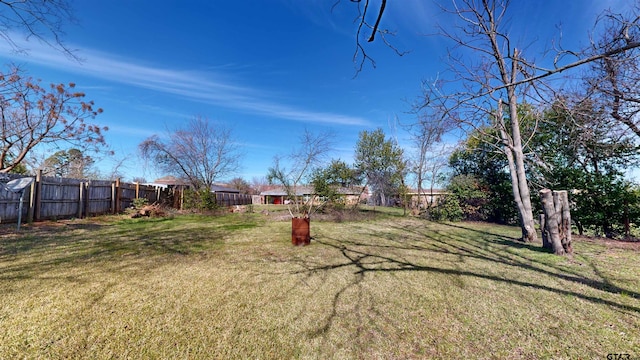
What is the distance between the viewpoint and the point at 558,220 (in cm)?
477

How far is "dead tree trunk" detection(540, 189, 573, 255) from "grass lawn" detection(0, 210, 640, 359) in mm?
280

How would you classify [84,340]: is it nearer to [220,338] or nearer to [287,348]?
[220,338]

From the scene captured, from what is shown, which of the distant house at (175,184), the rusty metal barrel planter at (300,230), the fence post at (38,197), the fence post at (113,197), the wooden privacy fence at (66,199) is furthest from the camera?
the distant house at (175,184)

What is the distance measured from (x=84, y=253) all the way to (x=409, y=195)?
→ 605 inches

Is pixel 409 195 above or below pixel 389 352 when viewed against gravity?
above

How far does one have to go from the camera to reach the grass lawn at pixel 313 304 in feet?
6.14

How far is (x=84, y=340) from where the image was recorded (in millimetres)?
1882

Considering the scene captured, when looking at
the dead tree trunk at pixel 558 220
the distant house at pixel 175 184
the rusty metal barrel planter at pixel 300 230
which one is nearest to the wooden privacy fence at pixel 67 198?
the distant house at pixel 175 184

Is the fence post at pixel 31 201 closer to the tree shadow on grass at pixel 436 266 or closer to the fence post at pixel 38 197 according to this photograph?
the fence post at pixel 38 197

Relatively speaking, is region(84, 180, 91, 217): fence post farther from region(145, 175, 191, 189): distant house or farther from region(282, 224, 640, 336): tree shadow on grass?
region(282, 224, 640, 336): tree shadow on grass

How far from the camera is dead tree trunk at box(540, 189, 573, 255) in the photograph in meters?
4.64

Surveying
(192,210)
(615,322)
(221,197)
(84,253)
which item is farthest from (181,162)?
(615,322)

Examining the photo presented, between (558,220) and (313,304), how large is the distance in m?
5.20

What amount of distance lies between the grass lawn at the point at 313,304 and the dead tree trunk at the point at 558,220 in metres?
0.28
